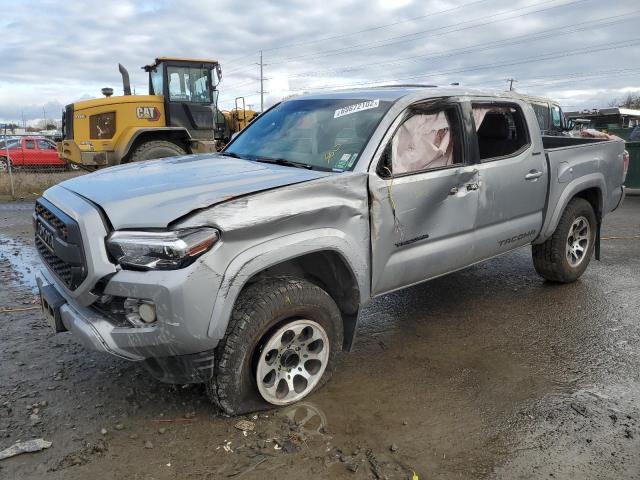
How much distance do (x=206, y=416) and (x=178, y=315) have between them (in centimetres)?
83

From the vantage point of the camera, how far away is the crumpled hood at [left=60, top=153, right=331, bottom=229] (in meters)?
2.64

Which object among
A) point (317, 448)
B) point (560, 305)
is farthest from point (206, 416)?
point (560, 305)

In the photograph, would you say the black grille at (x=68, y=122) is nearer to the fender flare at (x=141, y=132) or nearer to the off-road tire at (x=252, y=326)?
the fender flare at (x=141, y=132)

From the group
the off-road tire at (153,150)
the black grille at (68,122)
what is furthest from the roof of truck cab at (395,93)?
the black grille at (68,122)

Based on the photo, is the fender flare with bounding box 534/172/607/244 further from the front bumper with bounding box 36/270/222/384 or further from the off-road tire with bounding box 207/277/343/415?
the front bumper with bounding box 36/270/222/384

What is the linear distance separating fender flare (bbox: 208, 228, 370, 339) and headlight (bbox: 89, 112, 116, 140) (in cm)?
975

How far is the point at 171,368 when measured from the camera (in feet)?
8.91

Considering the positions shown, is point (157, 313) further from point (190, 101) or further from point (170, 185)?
point (190, 101)

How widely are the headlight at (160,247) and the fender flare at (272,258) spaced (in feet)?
0.63

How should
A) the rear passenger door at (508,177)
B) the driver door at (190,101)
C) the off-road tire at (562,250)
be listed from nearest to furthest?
the rear passenger door at (508,177) → the off-road tire at (562,250) → the driver door at (190,101)

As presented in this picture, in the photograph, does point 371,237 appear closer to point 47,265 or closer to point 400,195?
point 400,195

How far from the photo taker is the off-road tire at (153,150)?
11.1 metres

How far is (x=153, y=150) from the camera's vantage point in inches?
440

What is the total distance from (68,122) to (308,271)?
1055 centimetres
